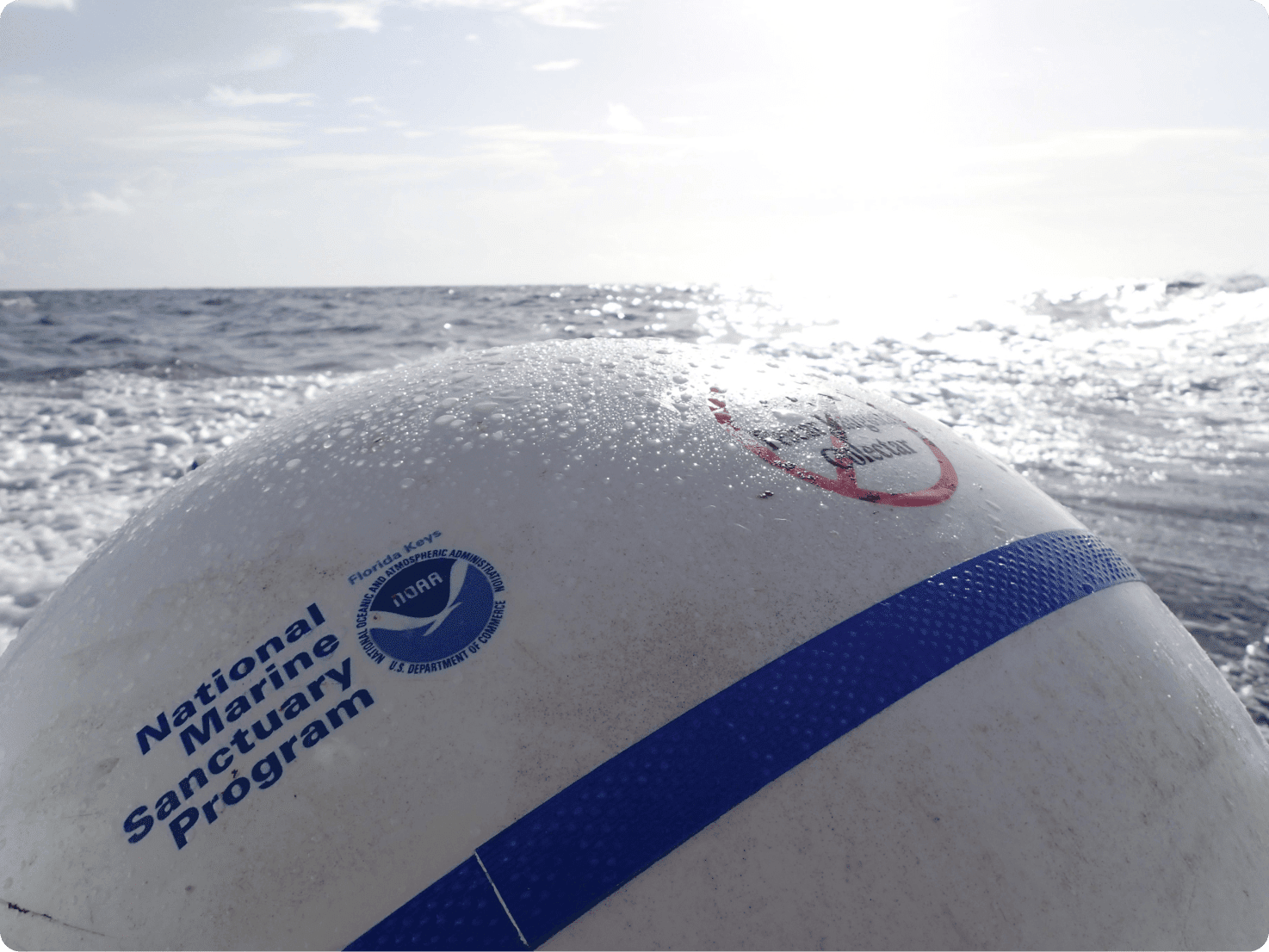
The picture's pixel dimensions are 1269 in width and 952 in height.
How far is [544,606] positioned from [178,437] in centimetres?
683

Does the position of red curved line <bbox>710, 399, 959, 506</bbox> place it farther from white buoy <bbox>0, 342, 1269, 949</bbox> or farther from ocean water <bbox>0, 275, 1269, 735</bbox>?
ocean water <bbox>0, 275, 1269, 735</bbox>

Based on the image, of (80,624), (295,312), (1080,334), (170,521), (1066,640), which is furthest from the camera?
(295,312)

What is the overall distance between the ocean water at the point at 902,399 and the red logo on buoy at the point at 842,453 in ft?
3.70

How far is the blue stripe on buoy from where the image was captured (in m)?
1.12

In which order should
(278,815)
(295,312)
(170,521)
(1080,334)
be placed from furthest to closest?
(295,312)
(1080,334)
(170,521)
(278,815)

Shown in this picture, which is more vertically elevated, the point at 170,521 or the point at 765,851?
the point at 170,521

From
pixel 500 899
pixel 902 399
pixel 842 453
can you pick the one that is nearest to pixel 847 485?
pixel 842 453

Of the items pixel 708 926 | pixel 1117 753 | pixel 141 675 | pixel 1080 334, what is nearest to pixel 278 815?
pixel 141 675

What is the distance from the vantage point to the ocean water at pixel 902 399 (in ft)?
14.5

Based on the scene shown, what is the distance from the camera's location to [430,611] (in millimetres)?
1349

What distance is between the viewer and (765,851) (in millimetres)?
1157

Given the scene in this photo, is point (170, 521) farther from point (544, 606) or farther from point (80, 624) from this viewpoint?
point (544, 606)

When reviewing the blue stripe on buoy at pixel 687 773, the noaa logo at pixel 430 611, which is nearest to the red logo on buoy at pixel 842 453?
the blue stripe on buoy at pixel 687 773

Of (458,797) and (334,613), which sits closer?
(458,797)
